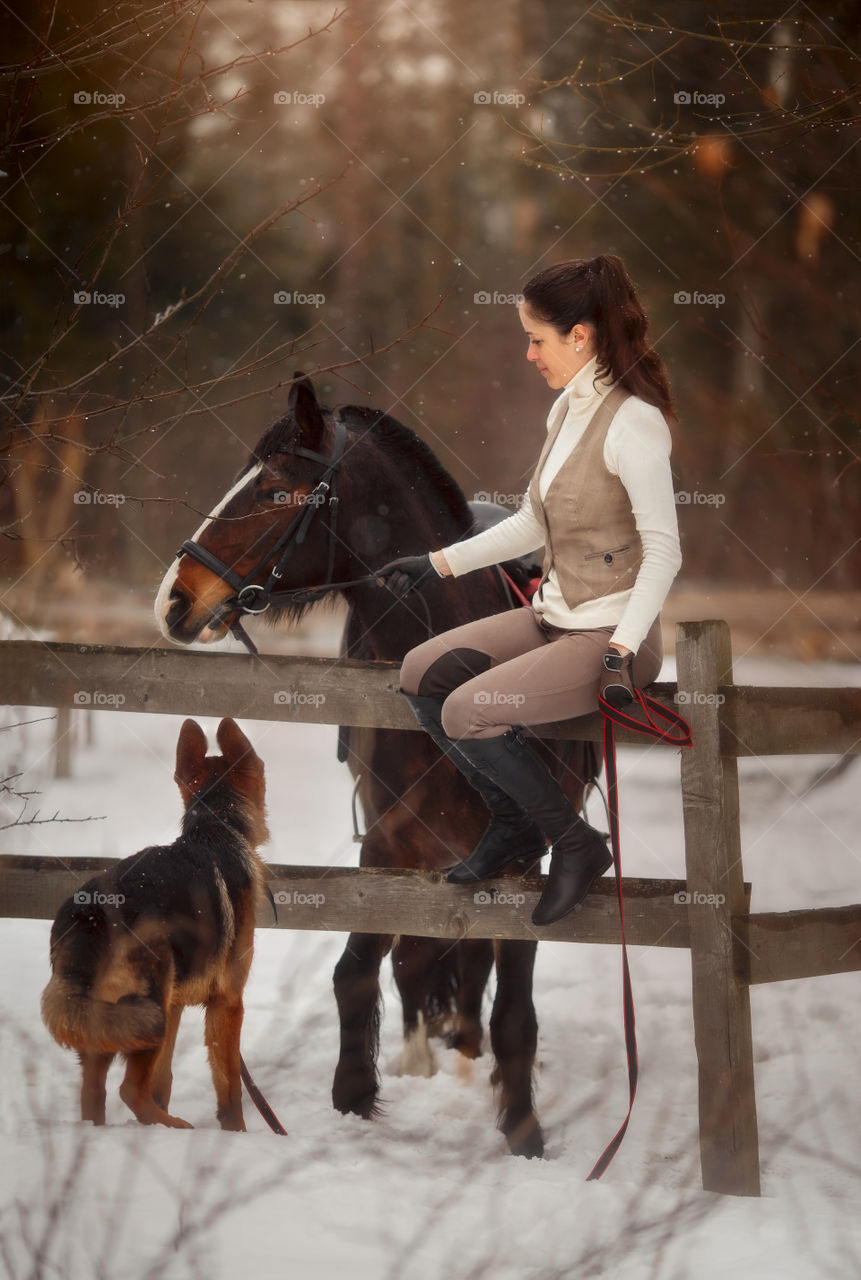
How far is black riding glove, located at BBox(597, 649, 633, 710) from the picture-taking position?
255cm

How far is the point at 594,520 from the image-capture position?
273cm

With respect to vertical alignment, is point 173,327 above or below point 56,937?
above

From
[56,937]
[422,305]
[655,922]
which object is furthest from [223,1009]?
[422,305]

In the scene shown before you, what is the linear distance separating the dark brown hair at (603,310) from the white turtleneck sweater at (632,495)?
2.0 inches

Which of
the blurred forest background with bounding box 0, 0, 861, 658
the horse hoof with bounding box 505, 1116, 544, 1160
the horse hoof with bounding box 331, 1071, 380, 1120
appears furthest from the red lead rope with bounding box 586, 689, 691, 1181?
the blurred forest background with bounding box 0, 0, 861, 658

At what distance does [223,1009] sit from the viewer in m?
3.11

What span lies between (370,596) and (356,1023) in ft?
5.25

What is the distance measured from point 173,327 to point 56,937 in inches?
321

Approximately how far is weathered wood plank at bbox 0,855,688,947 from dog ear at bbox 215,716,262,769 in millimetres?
358

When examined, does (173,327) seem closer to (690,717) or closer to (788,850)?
(788,850)

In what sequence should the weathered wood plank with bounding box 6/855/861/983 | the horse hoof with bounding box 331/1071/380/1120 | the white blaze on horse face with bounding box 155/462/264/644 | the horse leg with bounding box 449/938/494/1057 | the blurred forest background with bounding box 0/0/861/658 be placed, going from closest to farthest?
the weathered wood plank with bounding box 6/855/861/983 → the white blaze on horse face with bounding box 155/462/264/644 → the horse hoof with bounding box 331/1071/380/1120 → the horse leg with bounding box 449/938/494/1057 → the blurred forest background with bounding box 0/0/861/658

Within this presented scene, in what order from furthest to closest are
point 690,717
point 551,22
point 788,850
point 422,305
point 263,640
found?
point 263,640, point 422,305, point 551,22, point 788,850, point 690,717

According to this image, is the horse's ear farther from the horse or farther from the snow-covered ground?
the snow-covered ground

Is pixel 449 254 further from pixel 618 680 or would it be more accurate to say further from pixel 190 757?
pixel 618 680
